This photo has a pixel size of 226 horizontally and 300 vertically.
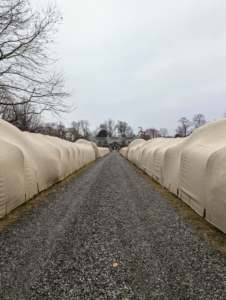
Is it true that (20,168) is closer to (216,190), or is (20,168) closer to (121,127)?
(216,190)

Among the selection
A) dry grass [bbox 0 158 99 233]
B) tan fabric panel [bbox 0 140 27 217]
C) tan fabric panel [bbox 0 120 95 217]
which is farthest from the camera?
tan fabric panel [bbox 0 120 95 217]

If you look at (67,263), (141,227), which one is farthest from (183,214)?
(67,263)

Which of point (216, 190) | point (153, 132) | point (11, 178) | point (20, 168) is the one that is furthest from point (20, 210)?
point (153, 132)

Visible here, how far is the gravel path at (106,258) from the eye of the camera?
9.03 ft

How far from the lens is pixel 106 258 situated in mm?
3619

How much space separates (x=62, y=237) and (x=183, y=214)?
12.1ft

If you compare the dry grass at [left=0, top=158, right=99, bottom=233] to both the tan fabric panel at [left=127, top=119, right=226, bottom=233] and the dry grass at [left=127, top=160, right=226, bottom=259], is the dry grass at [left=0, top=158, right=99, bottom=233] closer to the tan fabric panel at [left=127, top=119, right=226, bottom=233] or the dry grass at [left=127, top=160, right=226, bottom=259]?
the dry grass at [left=127, top=160, right=226, bottom=259]

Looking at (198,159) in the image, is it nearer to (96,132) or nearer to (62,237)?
(62,237)

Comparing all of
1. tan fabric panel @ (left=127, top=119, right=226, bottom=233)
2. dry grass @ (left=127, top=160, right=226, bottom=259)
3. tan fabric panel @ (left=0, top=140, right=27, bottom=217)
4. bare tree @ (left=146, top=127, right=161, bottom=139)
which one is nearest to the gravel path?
dry grass @ (left=127, top=160, right=226, bottom=259)

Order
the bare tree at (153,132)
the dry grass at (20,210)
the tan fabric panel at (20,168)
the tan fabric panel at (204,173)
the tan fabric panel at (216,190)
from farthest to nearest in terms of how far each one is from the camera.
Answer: the bare tree at (153,132) → the tan fabric panel at (20,168) → the dry grass at (20,210) → the tan fabric panel at (204,173) → the tan fabric panel at (216,190)

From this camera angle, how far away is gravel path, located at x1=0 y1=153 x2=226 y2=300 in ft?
9.03

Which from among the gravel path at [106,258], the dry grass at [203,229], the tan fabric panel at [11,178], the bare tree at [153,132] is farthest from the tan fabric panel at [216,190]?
the bare tree at [153,132]

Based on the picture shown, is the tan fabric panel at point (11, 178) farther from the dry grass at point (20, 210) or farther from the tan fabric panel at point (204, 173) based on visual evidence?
the tan fabric panel at point (204, 173)

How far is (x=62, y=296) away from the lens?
2.64m
